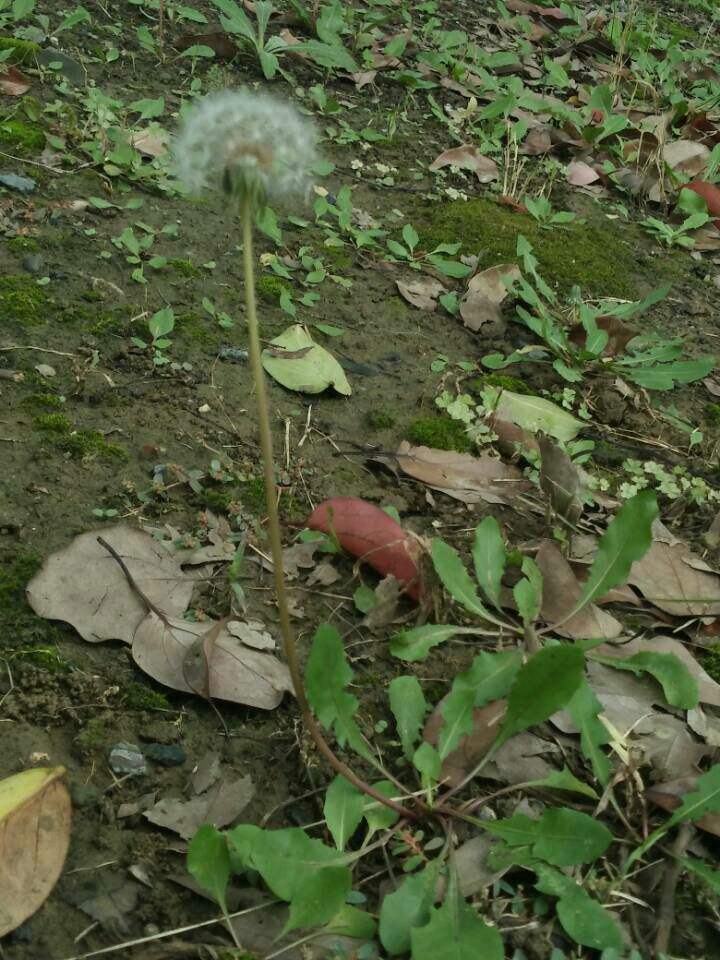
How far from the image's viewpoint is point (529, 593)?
83.5 inches

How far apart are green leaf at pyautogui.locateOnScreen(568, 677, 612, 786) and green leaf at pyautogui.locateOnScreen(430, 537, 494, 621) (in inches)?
12.2

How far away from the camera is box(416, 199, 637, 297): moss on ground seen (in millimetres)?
3605

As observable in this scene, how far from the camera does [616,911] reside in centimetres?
170

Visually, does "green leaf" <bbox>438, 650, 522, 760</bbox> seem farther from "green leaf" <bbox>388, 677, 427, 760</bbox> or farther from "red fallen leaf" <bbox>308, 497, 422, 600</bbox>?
"red fallen leaf" <bbox>308, 497, 422, 600</bbox>

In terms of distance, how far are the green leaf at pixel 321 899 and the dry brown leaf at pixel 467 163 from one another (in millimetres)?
3289

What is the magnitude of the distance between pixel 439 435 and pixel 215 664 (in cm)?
106

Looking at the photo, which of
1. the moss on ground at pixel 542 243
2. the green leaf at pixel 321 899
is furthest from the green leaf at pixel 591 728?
the moss on ground at pixel 542 243

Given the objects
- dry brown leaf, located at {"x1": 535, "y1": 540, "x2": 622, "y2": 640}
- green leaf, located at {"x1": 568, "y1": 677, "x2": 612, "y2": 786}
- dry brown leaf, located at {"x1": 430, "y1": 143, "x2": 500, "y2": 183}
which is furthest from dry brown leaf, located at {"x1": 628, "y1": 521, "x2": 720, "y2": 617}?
dry brown leaf, located at {"x1": 430, "y1": 143, "x2": 500, "y2": 183}

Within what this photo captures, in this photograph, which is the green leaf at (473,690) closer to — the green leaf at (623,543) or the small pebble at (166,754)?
the green leaf at (623,543)

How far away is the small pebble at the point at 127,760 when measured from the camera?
1790 millimetres

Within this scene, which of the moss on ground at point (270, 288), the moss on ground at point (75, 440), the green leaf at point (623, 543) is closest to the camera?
the green leaf at point (623, 543)

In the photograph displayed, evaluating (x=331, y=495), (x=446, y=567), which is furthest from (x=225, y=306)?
(x=446, y=567)

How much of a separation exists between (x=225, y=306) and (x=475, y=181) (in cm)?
164

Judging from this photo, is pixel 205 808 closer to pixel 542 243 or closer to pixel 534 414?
pixel 534 414
